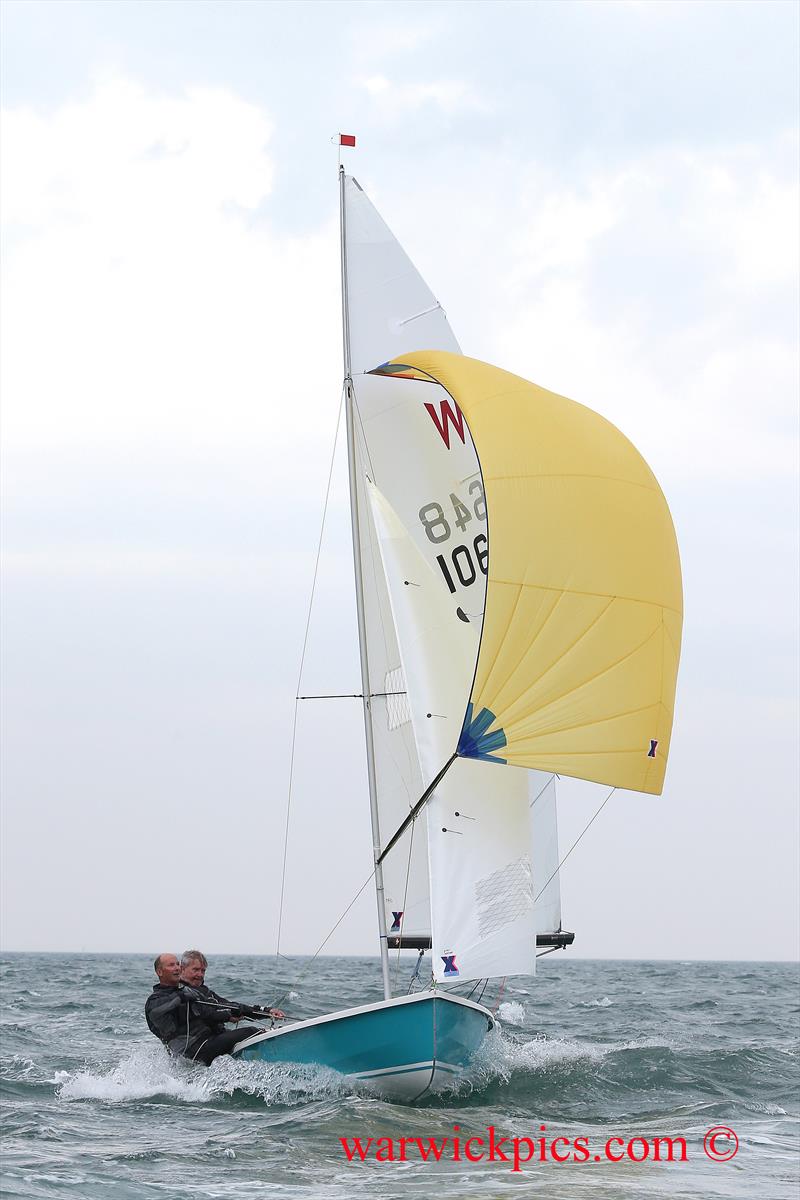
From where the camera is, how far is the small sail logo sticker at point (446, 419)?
10.9 meters

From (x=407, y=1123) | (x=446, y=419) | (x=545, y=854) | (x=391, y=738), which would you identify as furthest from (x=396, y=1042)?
(x=446, y=419)

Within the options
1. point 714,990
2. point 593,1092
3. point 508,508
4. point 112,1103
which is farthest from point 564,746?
point 714,990

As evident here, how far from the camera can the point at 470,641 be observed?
409 inches

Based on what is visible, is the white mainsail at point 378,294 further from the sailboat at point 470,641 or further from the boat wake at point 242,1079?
the boat wake at point 242,1079

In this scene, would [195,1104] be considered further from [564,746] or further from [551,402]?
[551,402]

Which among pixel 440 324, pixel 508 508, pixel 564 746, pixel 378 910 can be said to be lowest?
pixel 378 910

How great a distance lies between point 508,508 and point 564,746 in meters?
1.69

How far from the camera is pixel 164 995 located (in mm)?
10289

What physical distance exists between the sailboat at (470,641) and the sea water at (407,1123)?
444 millimetres

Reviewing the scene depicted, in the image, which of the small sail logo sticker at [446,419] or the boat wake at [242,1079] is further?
the small sail logo sticker at [446,419]

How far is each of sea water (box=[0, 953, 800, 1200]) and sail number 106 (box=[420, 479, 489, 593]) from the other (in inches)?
133

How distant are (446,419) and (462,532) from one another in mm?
995

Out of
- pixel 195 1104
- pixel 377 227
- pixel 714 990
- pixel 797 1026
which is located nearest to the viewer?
pixel 195 1104

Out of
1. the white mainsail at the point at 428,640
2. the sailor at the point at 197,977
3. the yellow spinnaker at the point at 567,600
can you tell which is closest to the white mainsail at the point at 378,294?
the white mainsail at the point at 428,640
